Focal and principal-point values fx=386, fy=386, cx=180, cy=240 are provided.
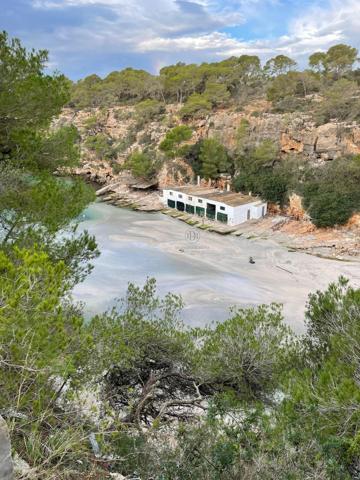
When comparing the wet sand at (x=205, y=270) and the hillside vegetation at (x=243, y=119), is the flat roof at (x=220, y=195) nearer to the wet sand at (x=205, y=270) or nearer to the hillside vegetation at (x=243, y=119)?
the hillside vegetation at (x=243, y=119)

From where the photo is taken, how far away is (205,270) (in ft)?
74.5

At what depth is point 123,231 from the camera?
30.8 metres

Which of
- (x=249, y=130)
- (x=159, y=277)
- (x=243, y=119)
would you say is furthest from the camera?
(x=243, y=119)

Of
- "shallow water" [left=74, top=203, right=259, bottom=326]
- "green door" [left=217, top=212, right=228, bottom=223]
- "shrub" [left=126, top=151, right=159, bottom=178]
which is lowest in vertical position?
"shallow water" [left=74, top=203, right=259, bottom=326]

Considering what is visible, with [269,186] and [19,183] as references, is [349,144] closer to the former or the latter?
[269,186]

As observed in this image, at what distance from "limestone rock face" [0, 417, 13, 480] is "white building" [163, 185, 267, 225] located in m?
29.4

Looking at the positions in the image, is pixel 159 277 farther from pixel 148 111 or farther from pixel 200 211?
pixel 148 111

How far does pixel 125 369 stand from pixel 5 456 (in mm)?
4202

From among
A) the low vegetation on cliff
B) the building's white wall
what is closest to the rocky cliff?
the building's white wall

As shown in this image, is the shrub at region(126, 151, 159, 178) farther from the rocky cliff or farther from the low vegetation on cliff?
the low vegetation on cliff

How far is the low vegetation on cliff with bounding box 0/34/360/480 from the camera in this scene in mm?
3934

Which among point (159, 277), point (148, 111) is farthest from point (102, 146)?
point (159, 277)

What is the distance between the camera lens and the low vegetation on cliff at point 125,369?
3934 millimetres

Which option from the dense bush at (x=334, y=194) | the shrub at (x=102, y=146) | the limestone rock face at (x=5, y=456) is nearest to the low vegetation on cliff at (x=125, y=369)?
the limestone rock face at (x=5, y=456)
